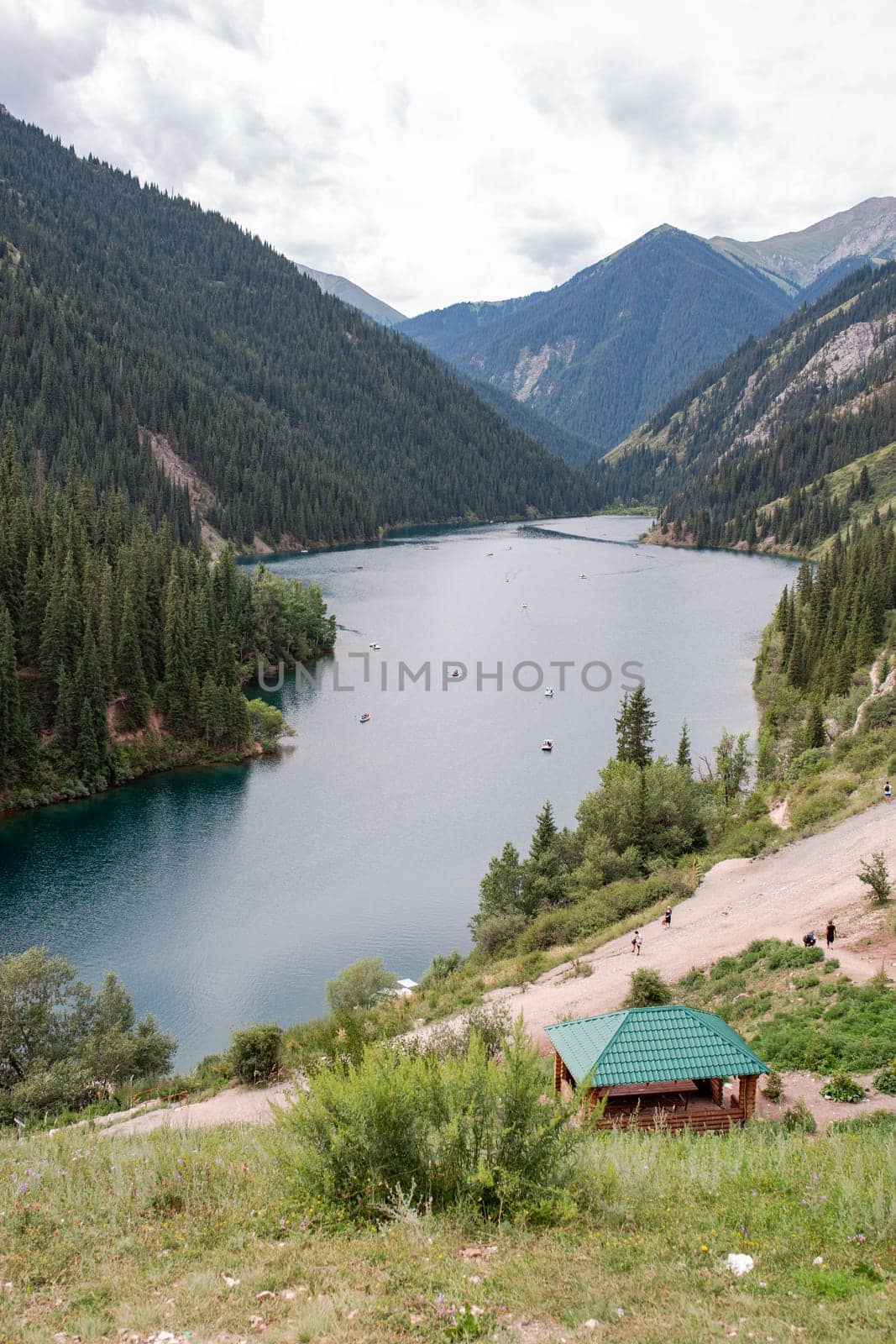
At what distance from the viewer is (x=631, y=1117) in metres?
18.3

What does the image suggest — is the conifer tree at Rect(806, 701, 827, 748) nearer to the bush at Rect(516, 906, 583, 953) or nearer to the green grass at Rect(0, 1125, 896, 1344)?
the bush at Rect(516, 906, 583, 953)

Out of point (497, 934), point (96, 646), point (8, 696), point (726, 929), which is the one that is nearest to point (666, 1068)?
point (726, 929)

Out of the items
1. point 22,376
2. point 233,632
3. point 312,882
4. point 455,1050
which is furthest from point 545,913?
point 22,376

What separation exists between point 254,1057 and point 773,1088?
17120 mm

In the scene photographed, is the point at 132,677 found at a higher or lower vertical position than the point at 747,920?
higher

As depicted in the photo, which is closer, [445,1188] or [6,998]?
[445,1188]

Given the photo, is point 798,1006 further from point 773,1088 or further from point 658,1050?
point 658,1050

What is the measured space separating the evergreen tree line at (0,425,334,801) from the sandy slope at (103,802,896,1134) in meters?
45.2

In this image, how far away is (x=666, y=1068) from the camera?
61.9ft

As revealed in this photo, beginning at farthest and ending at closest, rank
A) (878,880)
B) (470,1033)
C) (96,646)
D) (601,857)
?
(96,646) → (601,857) → (878,880) → (470,1033)

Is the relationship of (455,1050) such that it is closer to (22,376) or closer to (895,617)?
(895,617)

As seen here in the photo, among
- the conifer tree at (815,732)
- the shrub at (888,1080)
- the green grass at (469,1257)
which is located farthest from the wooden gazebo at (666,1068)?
the conifer tree at (815,732)

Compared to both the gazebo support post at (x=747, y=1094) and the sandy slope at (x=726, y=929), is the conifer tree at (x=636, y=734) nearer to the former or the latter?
the sandy slope at (x=726, y=929)

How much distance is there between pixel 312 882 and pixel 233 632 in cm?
4956
